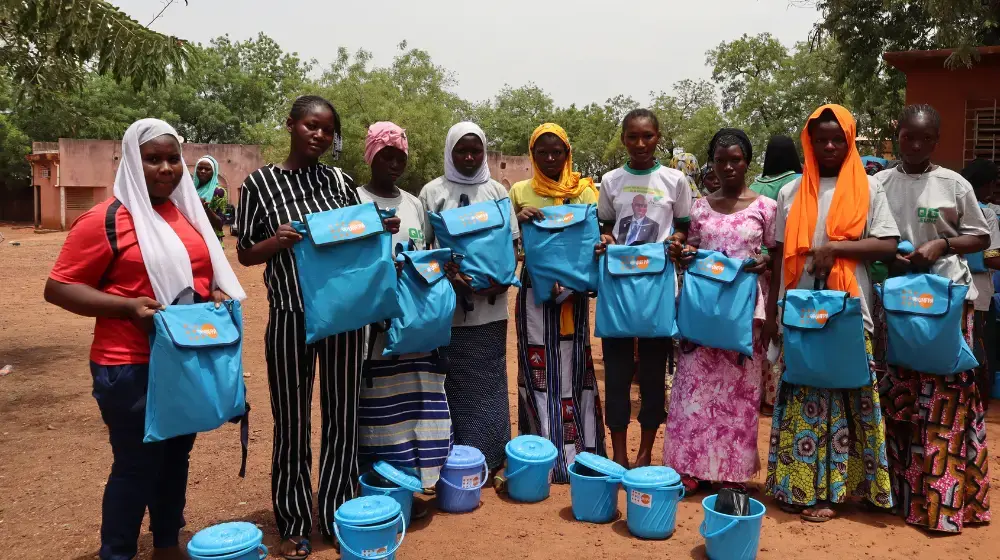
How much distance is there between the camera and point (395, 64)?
147 feet

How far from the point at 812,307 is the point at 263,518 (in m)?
2.89

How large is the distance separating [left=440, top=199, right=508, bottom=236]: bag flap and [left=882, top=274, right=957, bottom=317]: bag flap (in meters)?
1.93

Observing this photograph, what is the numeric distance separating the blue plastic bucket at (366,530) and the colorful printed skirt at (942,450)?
2.55 metres

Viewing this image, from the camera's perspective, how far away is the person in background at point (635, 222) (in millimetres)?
4258

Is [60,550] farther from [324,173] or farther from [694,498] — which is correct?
[694,498]


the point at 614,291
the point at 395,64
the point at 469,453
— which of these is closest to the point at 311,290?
the point at 469,453

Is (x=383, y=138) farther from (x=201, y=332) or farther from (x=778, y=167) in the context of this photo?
(x=778, y=167)

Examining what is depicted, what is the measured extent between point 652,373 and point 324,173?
6.68ft

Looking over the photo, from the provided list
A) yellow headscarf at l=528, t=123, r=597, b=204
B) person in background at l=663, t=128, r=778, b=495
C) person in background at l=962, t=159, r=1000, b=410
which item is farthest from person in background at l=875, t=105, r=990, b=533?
yellow headscarf at l=528, t=123, r=597, b=204

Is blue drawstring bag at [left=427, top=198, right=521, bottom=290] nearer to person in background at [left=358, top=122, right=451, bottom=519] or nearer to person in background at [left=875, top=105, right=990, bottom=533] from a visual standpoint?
person in background at [left=358, top=122, right=451, bottom=519]

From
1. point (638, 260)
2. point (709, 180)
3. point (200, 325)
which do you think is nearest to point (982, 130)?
point (709, 180)

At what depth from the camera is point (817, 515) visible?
3.89 metres

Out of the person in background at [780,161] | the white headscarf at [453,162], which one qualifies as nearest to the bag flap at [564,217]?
the white headscarf at [453,162]

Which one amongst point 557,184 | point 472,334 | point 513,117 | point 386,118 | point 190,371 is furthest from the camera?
point 513,117
